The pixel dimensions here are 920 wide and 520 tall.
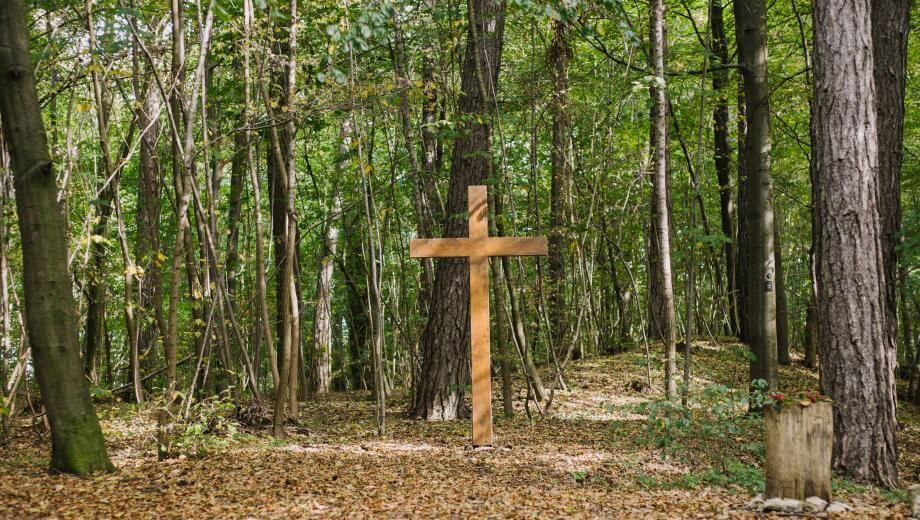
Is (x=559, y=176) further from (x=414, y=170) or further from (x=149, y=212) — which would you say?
(x=149, y=212)

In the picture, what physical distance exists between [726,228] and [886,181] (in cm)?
755

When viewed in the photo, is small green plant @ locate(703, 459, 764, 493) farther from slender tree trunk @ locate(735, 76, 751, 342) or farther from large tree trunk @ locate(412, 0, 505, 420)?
slender tree trunk @ locate(735, 76, 751, 342)

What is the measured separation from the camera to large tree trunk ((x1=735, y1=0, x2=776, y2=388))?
856 centimetres

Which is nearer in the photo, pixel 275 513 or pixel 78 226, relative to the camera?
pixel 275 513

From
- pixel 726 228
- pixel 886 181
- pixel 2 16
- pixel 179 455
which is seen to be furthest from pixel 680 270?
pixel 2 16

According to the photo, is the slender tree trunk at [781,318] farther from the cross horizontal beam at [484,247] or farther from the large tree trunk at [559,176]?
the cross horizontal beam at [484,247]

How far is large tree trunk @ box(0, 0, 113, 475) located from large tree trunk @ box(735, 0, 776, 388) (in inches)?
281

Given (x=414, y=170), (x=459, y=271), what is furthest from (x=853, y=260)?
(x=414, y=170)

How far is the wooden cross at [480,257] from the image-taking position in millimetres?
7332

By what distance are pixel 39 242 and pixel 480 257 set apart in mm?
3934

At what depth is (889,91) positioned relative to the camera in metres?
7.93

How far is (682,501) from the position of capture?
5379mm

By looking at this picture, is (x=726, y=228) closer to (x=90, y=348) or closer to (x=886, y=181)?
(x=886, y=181)

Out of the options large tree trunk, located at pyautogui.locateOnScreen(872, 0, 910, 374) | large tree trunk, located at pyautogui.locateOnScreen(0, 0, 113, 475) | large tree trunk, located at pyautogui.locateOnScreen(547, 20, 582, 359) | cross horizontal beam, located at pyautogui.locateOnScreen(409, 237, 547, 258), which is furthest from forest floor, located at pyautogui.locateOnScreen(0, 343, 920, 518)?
large tree trunk, located at pyautogui.locateOnScreen(547, 20, 582, 359)
